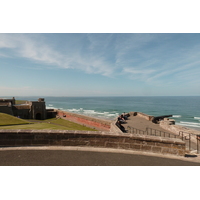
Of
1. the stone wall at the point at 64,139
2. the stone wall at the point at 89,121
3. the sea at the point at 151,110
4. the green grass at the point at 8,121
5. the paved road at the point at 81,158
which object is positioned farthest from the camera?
the sea at the point at 151,110

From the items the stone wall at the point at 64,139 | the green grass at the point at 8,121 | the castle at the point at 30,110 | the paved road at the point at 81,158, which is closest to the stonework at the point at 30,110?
the castle at the point at 30,110

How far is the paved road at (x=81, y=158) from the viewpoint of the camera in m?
3.62

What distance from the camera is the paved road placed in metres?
3.62

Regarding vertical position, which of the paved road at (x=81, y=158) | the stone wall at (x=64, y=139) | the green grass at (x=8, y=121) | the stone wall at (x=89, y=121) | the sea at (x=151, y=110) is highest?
the stone wall at (x=64, y=139)

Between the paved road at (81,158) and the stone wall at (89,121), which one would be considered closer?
the paved road at (81,158)

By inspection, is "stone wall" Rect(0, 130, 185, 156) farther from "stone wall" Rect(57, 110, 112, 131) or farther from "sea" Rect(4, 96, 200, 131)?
"sea" Rect(4, 96, 200, 131)

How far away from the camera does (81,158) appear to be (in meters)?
3.88

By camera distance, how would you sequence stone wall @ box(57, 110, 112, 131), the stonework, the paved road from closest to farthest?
the paved road → stone wall @ box(57, 110, 112, 131) → the stonework

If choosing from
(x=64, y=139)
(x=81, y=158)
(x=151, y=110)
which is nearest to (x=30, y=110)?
(x=64, y=139)

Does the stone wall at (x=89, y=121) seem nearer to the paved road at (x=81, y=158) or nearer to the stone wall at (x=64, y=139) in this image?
the stone wall at (x=64, y=139)

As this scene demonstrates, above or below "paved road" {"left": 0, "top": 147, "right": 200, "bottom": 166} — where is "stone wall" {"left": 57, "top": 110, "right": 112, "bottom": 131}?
below

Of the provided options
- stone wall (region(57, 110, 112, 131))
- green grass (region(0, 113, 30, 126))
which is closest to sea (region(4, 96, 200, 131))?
stone wall (region(57, 110, 112, 131))

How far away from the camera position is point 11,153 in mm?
4125

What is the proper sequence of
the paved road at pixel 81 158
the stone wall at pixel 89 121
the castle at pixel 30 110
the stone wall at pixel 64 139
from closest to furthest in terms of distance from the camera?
the paved road at pixel 81 158
the stone wall at pixel 64 139
the stone wall at pixel 89 121
the castle at pixel 30 110
